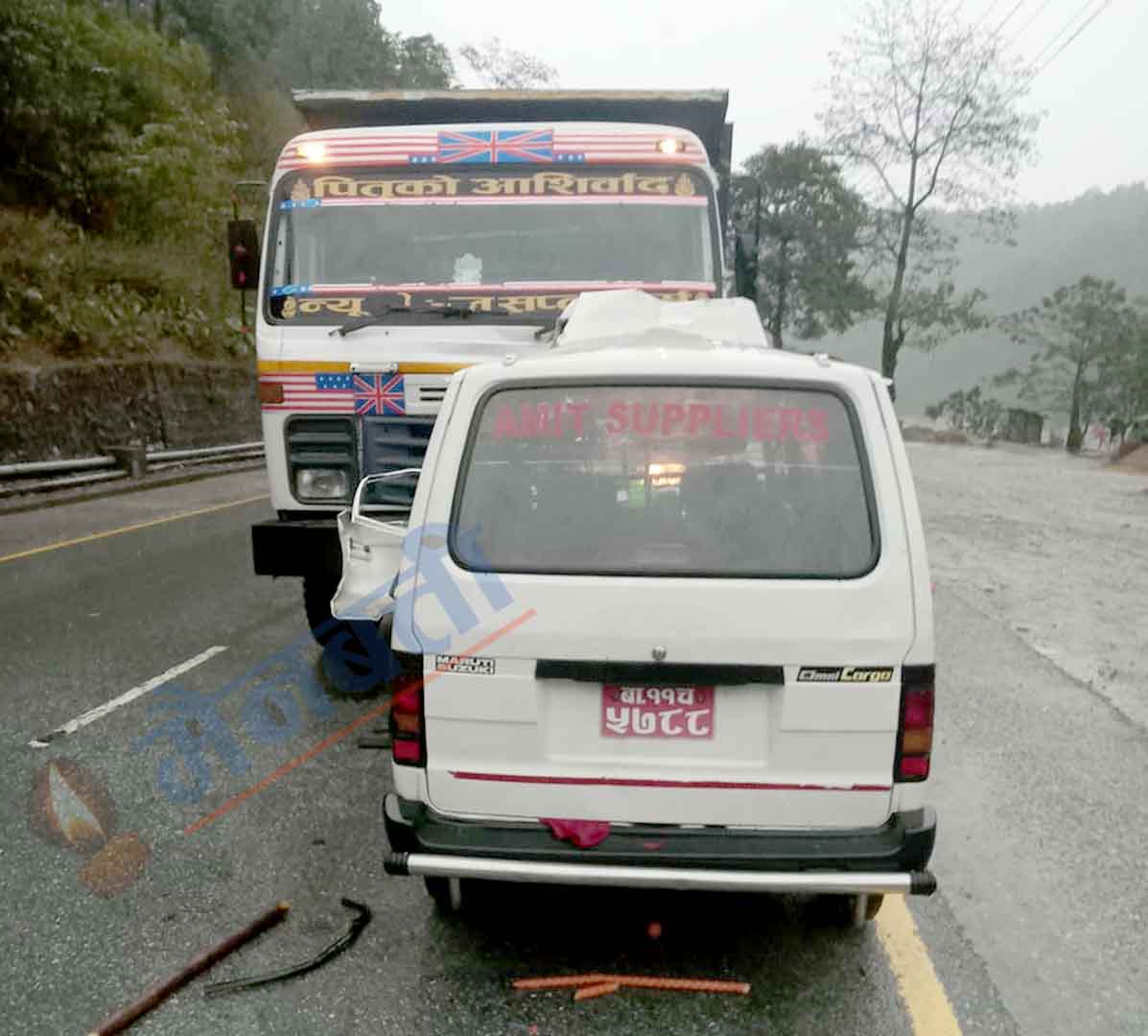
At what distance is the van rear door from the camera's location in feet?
10.1

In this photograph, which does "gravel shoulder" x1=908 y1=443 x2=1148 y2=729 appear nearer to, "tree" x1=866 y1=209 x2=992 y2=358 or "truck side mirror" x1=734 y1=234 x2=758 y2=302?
"truck side mirror" x1=734 y1=234 x2=758 y2=302

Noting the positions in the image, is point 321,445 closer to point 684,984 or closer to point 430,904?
point 430,904

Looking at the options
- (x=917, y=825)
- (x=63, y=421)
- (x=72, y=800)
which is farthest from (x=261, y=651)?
(x=63, y=421)

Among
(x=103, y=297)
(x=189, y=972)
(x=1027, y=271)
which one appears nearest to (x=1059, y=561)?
(x=189, y=972)

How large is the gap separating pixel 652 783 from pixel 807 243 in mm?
51221

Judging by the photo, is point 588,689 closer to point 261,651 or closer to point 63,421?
point 261,651

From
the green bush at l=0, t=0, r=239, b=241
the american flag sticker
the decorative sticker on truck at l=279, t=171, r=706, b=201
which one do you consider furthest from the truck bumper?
the green bush at l=0, t=0, r=239, b=241

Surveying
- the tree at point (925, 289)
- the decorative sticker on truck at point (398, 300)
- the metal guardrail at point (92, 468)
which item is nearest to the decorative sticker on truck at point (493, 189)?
the decorative sticker on truck at point (398, 300)

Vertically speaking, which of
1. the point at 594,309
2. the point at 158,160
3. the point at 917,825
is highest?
the point at 158,160

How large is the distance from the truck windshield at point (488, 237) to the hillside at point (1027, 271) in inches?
4698

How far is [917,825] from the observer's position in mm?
3156

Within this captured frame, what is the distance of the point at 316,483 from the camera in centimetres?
619

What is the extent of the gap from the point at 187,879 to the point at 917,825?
257 centimetres

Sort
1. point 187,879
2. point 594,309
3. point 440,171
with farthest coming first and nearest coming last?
point 440,171
point 594,309
point 187,879
